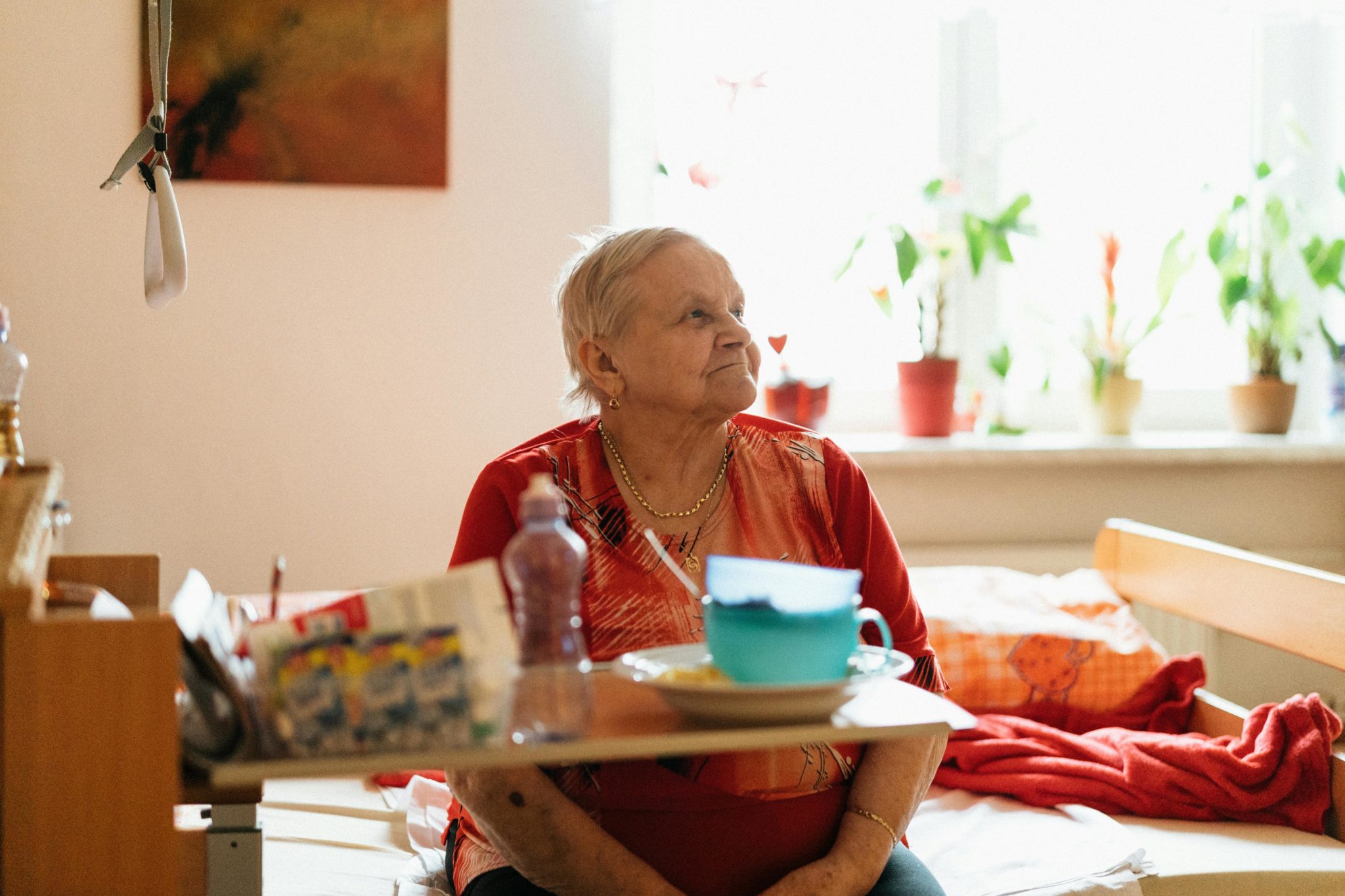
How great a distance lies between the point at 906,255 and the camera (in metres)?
2.82

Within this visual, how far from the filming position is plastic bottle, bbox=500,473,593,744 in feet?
2.79

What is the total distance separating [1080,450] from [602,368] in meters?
1.57

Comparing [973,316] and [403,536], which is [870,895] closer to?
[403,536]

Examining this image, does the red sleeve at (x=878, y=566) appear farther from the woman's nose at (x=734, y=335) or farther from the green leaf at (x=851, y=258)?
the green leaf at (x=851, y=258)

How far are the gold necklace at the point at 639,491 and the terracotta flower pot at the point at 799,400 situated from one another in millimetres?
1178

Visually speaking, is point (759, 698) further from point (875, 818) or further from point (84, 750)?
point (875, 818)

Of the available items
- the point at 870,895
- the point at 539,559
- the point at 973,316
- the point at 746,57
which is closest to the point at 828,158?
the point at 746,57

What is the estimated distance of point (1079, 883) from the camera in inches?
63.9

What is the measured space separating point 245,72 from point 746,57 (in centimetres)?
115

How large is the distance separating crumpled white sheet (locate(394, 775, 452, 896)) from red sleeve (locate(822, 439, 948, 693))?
0.59m

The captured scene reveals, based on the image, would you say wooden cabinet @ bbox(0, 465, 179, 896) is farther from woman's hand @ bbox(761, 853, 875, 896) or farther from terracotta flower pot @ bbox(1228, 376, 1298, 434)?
terracotta flower pot @ bbox(1228, 376, 1298, 434)

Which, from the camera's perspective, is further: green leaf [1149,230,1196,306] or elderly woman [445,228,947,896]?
green leaf [1149,230,1196,306]

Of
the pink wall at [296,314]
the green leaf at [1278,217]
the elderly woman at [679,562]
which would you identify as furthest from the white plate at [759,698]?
the green leaf at [1278,217]

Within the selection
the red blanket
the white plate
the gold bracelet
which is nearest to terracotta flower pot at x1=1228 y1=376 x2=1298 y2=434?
the red blanket
